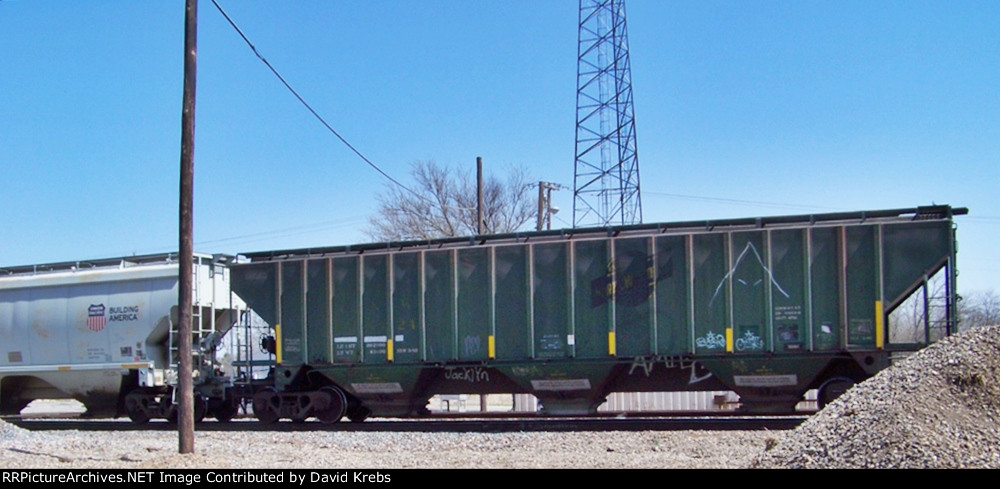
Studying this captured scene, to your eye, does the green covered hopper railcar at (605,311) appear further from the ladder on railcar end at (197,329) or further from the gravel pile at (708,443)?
the gravel pile at (708,443)

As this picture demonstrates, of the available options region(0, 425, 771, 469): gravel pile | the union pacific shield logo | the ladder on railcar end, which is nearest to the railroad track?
region(0, 425, 771, 469): gravel pile

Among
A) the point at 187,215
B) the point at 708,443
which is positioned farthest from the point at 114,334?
the point at 708,443

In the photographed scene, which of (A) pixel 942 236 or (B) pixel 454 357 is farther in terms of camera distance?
(B) pixel 454 357

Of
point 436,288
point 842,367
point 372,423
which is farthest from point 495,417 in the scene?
point 842,367

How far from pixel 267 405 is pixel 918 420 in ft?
39.4

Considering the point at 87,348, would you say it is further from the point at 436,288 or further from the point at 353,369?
the point at 436,288

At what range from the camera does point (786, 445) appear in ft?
27.0

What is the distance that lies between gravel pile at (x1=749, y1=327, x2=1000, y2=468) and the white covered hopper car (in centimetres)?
1247

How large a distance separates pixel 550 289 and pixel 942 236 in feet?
19.9

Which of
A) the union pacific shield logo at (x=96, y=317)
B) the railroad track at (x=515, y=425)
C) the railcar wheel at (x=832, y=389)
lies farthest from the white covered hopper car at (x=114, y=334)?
the railcar wheel at (x=832, y=389)

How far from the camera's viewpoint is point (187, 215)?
442 inches

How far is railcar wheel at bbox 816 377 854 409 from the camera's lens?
13.2 m

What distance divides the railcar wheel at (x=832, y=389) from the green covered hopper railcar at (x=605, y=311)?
34 mm

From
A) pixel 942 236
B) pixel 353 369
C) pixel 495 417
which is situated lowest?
pixel 495 417
